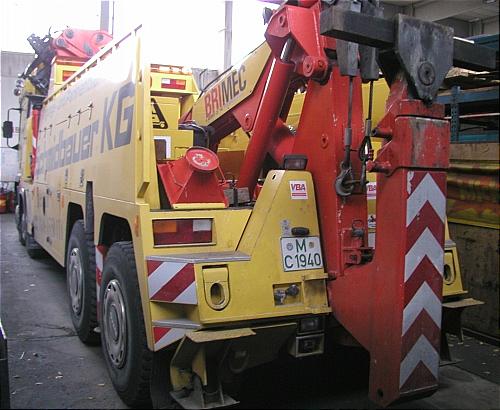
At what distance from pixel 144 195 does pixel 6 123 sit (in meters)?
7.07

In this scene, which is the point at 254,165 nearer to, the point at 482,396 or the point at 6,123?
the point at 482,396

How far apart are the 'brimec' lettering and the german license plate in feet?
4.92

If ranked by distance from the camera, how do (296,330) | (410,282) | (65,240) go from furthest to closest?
(65,240) → (296,330) → (410,282)

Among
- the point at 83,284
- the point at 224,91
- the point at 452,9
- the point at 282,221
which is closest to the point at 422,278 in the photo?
the point at 282,221

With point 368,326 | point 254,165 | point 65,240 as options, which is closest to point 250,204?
point 254,165

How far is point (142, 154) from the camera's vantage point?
3.03 meters

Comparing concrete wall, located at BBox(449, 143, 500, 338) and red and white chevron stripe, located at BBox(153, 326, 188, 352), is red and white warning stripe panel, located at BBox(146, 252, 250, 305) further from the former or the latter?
concrete wall, located at BBox(449, 143, 500, 338)

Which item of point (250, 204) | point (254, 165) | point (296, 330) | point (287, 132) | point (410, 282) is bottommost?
point (296, 330)

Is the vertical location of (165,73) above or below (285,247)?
above

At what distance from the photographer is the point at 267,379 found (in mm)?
3365

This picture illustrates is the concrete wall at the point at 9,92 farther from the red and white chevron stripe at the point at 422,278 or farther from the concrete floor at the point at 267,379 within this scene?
the red and white chevron stripe at the point at 422,278

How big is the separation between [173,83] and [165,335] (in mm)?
4284

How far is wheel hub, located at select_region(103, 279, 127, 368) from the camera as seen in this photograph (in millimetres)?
3195

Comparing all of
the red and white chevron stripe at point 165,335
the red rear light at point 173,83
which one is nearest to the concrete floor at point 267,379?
the red and white chevron stripe at point 165,335
